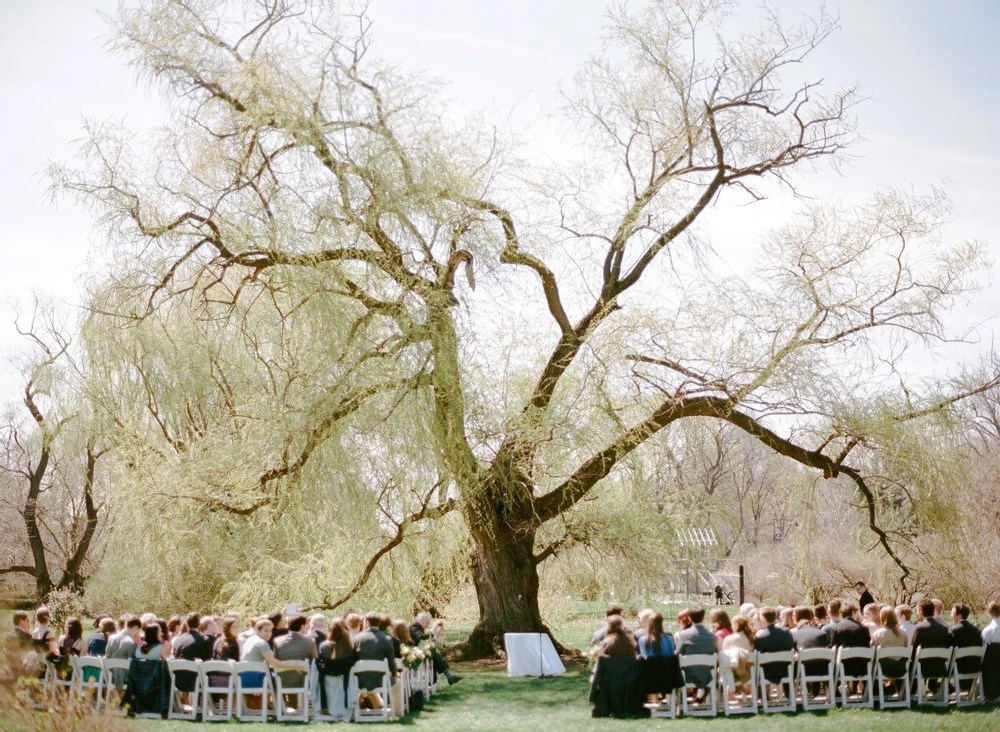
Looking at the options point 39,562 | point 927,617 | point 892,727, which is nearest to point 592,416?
point 927,617

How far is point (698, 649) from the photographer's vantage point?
1138 cm

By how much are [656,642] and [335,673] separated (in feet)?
11.5

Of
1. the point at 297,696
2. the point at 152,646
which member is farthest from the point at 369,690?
the point at 152,646

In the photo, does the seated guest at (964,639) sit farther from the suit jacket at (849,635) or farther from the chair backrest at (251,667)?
the chair backrest at (251,667)

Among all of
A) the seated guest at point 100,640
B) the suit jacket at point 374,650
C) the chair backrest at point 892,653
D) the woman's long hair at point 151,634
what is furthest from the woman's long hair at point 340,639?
the chair backrest at point 892,653

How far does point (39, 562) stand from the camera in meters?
28.7

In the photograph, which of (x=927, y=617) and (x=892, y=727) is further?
(x=927, y=617)

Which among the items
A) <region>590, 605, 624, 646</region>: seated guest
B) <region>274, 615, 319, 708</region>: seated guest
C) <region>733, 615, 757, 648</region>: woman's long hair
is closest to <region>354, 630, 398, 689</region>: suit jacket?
<region>274, 615, 319, 708</region>: seated guest

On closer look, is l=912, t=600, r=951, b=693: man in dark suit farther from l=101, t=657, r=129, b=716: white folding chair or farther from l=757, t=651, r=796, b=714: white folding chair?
l=101, t=657, r=129, b=716: white folding chair

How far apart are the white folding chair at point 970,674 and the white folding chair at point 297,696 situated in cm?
697

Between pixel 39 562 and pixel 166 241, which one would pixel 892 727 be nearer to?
pixel 166 241

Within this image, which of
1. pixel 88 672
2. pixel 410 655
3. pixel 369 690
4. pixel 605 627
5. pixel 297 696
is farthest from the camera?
pixel 605 627

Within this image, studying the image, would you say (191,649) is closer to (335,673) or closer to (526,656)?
Answer: (335,673)

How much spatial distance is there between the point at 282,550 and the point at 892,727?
1110 centimetres
